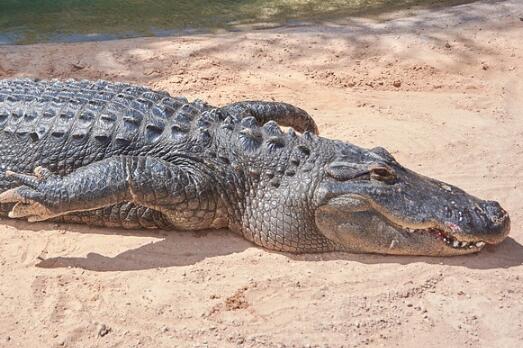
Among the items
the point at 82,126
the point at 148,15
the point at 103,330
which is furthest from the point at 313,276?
the point at 148,15

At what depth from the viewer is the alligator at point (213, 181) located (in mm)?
4105

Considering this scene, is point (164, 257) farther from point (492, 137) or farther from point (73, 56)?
point (73, 56)

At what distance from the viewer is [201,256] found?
430 cm

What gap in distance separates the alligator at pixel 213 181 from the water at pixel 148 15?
16.9 feet

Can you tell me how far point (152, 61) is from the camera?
Result: 7977 millimetres

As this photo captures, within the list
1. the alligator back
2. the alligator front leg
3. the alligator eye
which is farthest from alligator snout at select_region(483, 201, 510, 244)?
the alligator back

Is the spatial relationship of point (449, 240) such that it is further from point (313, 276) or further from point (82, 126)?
point (82, 126)

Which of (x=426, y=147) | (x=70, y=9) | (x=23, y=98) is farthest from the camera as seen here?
(x=70, y=9)

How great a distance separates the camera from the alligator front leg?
4156 mm

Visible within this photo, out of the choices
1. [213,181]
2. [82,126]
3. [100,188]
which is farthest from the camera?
[82,126]

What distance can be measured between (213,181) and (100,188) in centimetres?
81

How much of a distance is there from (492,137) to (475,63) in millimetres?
2177

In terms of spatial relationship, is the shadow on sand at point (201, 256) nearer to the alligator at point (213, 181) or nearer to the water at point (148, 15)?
the alligator at point (213, 181)

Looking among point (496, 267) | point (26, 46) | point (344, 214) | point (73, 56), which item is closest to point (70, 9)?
point (26, 46)
